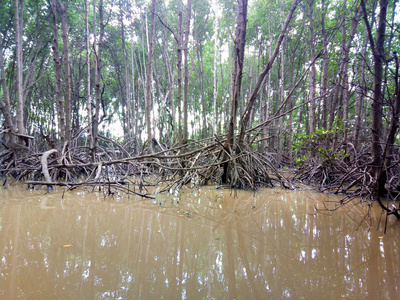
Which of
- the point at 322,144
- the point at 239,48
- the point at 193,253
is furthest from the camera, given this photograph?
the point at 322,144

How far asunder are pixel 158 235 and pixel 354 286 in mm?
1164

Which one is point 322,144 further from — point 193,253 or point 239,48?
point 193,253

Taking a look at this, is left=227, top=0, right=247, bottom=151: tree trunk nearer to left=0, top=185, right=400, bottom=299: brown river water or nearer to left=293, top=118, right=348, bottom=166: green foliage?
left=293, top=118, right=348, bottom=166: green foliage

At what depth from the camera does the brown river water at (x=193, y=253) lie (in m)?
1.05

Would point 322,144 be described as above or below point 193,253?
above

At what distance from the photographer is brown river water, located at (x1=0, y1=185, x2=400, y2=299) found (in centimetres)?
105

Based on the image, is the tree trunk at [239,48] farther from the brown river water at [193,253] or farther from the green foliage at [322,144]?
the brown river water at [193,253]

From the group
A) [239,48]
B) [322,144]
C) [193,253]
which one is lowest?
[193,253]

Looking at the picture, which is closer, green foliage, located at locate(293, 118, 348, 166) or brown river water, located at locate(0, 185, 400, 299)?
brown river water, located at locate(0, 185, 400, 299)

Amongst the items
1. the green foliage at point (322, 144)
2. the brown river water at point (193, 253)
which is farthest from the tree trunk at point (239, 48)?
the brown river water at point (193, 253)

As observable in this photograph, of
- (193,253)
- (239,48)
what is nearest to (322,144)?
(239,48)

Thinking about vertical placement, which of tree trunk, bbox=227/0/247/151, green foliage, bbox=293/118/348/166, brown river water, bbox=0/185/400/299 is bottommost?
brown river water, bbox=0/185/400/299

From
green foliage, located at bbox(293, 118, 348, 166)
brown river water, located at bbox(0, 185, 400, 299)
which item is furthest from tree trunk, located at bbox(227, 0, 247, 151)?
brown river water, located at bbox(0, 185, 400, 299)

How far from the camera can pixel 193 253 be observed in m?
1.43
